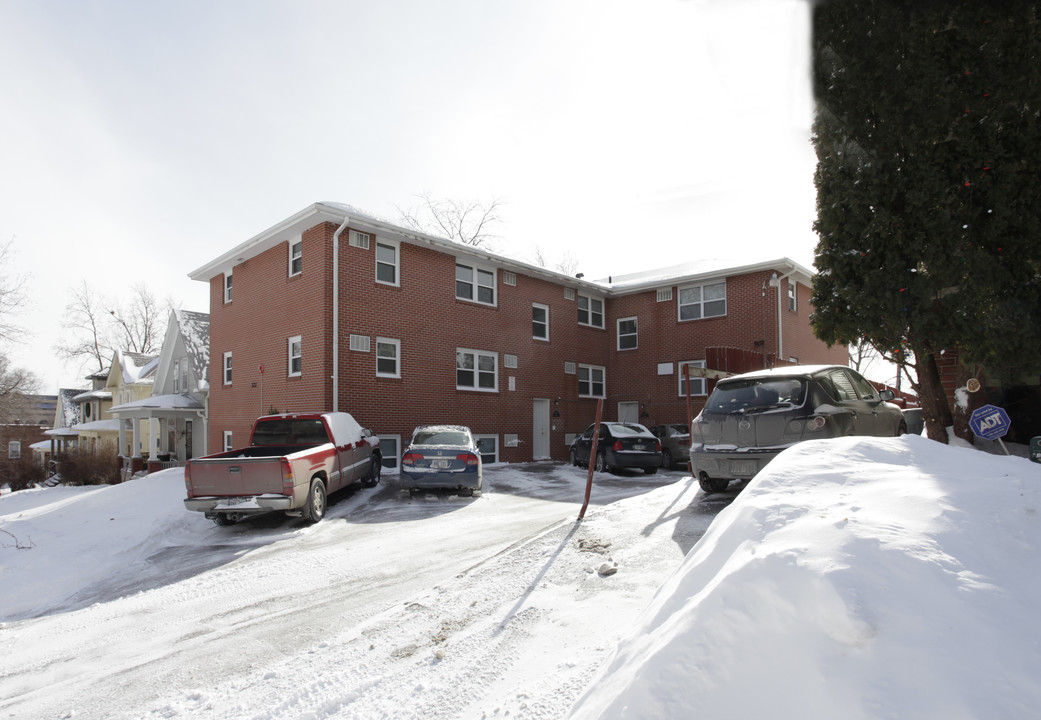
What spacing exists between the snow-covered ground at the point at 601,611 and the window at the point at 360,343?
7916 mm

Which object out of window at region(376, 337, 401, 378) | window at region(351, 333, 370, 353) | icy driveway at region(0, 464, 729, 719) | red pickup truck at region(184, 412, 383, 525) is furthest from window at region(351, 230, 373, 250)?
icy driveway at region(0, 464, 729, 719)

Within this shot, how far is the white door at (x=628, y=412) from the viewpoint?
2402 cm

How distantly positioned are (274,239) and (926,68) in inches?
651

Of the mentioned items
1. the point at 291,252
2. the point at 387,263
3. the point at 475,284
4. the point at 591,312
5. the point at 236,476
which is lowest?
the point at 236,476

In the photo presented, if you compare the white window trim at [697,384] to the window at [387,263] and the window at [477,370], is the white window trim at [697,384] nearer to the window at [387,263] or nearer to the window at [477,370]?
the window at [477,370]

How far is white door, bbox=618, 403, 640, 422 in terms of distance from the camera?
Result: 2402cm

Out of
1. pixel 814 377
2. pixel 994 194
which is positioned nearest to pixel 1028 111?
pixel 994 194

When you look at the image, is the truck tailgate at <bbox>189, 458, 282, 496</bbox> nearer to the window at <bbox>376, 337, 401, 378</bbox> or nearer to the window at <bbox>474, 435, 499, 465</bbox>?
the window at <bbox>376, 337, 401, 378</bbox>

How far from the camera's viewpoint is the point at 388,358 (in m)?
17.3

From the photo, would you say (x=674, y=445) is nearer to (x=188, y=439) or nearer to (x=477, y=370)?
(x=477, y=370)

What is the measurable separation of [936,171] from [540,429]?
15.7 meters

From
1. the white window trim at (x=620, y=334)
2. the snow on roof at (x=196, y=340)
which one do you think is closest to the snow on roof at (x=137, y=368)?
the snow on roof at (x=196, y=340)

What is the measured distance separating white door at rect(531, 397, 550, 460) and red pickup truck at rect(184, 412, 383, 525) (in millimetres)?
9986

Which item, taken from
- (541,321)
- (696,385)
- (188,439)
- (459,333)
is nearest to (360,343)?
(459,333)
